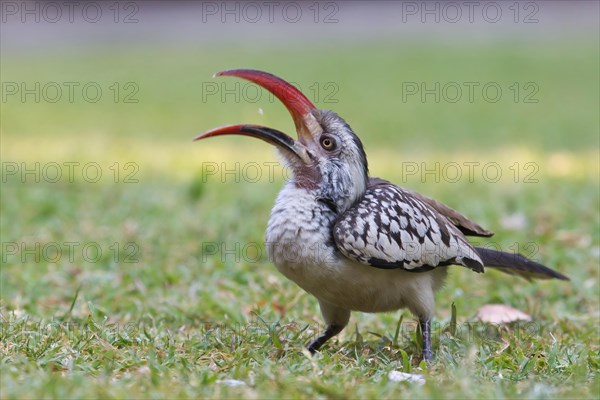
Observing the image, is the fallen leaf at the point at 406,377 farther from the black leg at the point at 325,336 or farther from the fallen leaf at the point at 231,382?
the black leg at the point at 325,336

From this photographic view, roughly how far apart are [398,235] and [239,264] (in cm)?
211

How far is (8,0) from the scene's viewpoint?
24.0 meters

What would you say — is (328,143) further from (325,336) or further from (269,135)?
(325,336)

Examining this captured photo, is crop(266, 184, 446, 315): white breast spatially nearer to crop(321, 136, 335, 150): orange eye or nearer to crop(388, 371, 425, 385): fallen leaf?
crop(321, 136, 335, 150): orange eye

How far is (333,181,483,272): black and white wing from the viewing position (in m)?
3.92

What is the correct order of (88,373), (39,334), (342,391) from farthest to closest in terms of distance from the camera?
1. (39,334)
2. (88,373)
3. (342,391)

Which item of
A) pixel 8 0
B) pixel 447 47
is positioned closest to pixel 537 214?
pixel 447 47

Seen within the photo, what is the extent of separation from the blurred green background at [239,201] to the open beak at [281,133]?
34.2 inches

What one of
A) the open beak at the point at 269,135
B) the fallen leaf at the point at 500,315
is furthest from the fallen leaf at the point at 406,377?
the fallen leaf at the point at 500,315

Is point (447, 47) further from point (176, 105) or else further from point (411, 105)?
point (176, 105)

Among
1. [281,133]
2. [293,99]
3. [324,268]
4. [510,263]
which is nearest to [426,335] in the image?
[324,268]

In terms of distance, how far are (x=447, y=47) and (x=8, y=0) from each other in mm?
11148

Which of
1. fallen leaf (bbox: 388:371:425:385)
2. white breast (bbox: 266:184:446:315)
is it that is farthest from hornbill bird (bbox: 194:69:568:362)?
fallen leaf (bbox: 388:371:425:385)

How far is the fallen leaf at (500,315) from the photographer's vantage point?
16.0 feet
